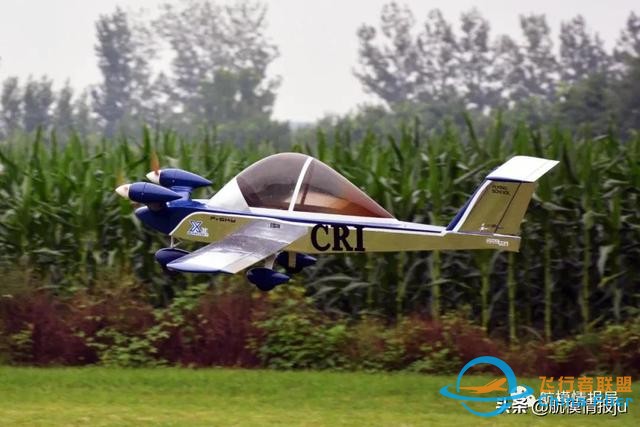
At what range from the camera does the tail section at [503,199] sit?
800 centimetres

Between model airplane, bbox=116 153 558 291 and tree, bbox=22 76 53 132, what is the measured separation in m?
51.7

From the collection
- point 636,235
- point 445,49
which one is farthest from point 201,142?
point 445,49

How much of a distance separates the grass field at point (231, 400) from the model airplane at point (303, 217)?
3566mm

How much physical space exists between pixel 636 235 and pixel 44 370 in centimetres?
790

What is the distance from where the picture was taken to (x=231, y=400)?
1287 centimetres

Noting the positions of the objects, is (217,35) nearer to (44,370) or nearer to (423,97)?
(423,97)

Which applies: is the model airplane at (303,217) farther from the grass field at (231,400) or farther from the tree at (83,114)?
the tree at (83,114)

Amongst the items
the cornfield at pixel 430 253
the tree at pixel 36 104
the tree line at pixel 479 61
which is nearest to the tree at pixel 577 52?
the tree line at pixel 479 61

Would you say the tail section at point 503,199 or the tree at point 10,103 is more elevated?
the tree at point 10,103

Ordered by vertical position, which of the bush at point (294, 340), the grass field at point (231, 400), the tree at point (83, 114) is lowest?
the grass field at point (231, 400)
